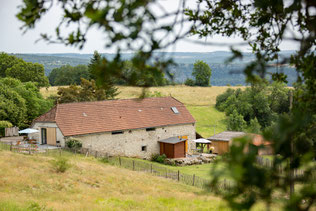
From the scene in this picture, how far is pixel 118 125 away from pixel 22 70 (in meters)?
25.7

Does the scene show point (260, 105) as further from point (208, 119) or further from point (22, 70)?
point (22, 70)

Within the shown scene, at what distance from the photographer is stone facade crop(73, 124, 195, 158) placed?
3002 centimetres

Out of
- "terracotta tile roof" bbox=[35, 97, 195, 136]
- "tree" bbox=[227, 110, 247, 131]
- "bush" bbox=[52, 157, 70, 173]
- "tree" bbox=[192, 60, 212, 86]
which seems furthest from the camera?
"tree" bbox=[192, 60, 212, 86]

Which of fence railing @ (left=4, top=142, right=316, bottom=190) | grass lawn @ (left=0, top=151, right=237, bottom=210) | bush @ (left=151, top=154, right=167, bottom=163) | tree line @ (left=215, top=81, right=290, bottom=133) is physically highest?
tree line @ (left=215, top=81, right=290, bottom=133)

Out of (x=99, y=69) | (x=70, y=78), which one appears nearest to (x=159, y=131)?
(x=99, y=69)

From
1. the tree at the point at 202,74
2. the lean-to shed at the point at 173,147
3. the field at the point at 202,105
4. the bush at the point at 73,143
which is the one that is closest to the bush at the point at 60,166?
the bush at the point at 73,143

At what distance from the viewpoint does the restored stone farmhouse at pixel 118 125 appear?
96.8 ft

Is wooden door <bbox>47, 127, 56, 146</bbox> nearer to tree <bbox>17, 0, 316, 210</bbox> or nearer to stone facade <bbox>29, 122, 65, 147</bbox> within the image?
stone facade <bbox>29, 122, 65, 147</bbox>

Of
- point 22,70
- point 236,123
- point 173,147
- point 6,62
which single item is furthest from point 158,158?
point 6,62

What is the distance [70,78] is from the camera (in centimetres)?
7406

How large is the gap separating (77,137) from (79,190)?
12953 mm

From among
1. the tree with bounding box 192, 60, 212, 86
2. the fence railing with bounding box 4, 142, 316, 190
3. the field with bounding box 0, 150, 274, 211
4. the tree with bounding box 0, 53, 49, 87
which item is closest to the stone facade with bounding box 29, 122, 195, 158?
the fence railing with bounding box 4, 142, 316, 190

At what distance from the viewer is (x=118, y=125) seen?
3178cm

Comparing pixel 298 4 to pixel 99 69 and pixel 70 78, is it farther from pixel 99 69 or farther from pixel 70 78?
Result: pixel 70 78
